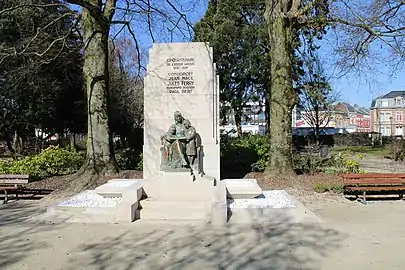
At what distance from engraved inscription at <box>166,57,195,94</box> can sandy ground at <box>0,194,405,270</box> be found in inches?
165

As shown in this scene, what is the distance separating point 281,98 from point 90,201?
698cm

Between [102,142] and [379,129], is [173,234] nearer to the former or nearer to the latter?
[102,142]

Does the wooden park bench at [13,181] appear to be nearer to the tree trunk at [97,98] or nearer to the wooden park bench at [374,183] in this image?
the tree trunk at [97,98]

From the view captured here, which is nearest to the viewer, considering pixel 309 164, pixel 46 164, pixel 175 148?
pixel 175 148

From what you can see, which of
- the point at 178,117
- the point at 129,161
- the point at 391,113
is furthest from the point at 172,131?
the point at 391,113

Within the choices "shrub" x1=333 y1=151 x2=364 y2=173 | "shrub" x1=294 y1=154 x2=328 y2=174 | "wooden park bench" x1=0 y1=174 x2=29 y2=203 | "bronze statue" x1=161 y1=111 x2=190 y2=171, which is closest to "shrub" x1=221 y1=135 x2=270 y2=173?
"shrub" x1=294 y1=154 x2=328 y2=174

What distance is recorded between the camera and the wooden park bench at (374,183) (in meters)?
10.8

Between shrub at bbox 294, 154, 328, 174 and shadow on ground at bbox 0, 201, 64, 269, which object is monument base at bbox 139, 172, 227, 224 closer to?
shadow on ground at bbox 0, 201, 64, 269

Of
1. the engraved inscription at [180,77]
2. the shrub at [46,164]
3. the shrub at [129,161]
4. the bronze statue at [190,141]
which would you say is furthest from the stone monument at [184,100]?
the shrub at [46,164]

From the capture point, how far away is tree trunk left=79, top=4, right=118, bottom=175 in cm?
1381

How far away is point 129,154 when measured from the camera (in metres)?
16.8

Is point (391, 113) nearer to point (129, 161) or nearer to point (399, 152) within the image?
point (399, 152)

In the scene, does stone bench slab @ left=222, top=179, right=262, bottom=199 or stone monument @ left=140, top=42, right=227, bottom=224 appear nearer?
stone bench slab @ left=222, top=179, right=262, bottom=199

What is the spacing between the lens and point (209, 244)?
6.78 meters
